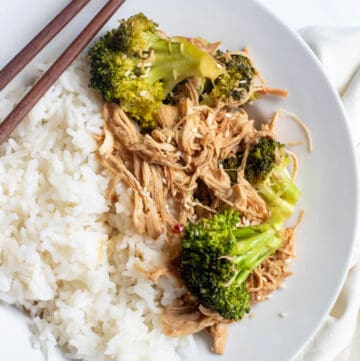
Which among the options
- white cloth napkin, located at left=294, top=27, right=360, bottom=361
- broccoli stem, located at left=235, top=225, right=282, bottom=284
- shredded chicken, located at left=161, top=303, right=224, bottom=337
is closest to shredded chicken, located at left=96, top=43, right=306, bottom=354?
shredded chicken, located at left=161, top=303, right=224, bottom=337

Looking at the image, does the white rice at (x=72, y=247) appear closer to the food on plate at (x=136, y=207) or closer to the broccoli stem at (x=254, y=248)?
the food on plate at (x=136, y=207)

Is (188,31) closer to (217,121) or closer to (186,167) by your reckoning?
(217,121)

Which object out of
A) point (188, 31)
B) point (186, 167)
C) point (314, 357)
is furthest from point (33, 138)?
point (314, 357)

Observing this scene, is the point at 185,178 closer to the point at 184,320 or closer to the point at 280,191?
the point at 280,191

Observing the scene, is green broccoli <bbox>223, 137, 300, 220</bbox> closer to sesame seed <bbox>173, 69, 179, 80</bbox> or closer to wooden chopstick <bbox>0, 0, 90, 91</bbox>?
sesame seed <bbox>173, 69, 179, 80</bbox>

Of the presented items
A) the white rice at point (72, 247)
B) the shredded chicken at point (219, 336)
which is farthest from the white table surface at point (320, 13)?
the white rice at point (72, 247)

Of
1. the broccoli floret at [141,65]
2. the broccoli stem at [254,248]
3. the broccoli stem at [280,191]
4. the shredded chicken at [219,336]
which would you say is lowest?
the shredded chicken at [219,336]

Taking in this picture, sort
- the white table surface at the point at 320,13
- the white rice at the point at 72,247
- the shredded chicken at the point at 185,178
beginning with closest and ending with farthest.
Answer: the white rice at the point at 72,247 → the shredded chicken at the point at 185,178 → the white table surface at the point at 320,13
